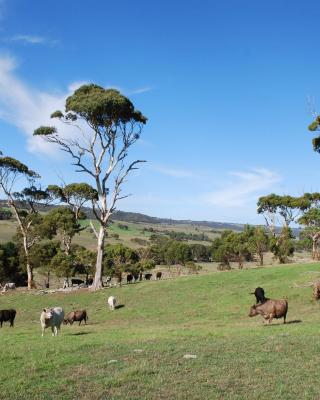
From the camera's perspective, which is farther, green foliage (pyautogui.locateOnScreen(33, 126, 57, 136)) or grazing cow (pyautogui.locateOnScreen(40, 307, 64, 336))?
green foliage (pyautogui.locateOnScreen(33, 126, 57, 136))

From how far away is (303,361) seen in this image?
1293 cm

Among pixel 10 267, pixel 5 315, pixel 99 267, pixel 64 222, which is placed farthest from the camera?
pixel 10 267

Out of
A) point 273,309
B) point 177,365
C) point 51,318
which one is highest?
point 273,309

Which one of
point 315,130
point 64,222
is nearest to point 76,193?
point 64,222

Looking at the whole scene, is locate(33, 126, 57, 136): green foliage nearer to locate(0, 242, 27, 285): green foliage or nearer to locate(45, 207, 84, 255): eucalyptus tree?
locate(45, 207, 84, 255): eucalyptus tree

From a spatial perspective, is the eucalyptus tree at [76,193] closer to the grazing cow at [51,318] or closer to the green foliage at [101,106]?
the green foliage at [101,106]

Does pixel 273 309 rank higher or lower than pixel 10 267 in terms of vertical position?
lower

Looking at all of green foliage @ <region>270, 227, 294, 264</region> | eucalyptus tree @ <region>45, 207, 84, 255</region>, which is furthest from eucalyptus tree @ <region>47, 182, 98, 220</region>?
green foliage @ <region>270, 227, 294, 264</region>

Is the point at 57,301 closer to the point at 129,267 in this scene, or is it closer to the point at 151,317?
the point at 151,317

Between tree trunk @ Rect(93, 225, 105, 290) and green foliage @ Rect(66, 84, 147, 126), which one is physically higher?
green foliage @ Rect(66, 84, 147, 126)

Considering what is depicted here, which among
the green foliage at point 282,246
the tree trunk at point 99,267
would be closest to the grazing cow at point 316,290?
the tree trunk at point 99,267

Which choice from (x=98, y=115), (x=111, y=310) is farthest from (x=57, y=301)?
(x=98, y=115)

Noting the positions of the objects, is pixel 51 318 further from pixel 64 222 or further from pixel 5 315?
pixel 64 222

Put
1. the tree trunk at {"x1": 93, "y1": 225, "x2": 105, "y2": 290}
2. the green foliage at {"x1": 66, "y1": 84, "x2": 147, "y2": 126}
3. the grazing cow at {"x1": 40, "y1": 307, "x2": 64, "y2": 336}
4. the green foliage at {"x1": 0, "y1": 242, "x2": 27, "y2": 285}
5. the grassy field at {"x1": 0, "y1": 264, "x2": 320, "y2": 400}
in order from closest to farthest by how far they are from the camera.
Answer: the grassy field at {"x1": 0, "y1": 264, "x2": 320, "y2": 400}
the grazing cow at {"x1": 40, "y1": 307, "x2": 64, "y2": 336}
the tree trunk at {"x1": 93, "y1": 225, "x2": 105, "y2": 290}
the green foliage at {"x1": 66, "y1": 84, "x2": 147, "y2": 126}
the green foliage at {"x1": 0, "y1": 242, "x2": 27, "y2": 285}
